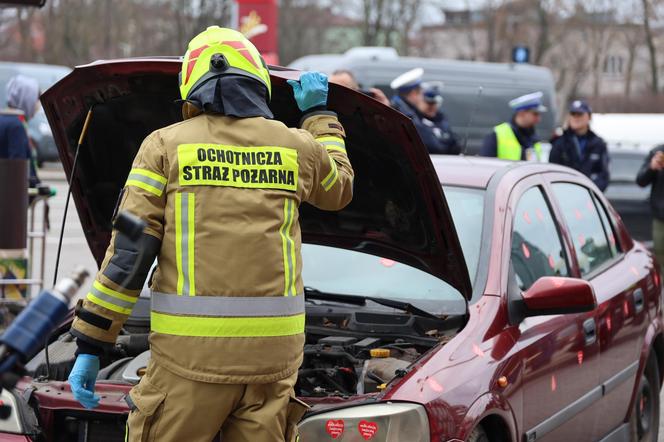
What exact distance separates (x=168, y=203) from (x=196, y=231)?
12 cm

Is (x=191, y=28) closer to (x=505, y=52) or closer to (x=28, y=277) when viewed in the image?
(x=505, y=52)

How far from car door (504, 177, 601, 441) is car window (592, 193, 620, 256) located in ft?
2.32

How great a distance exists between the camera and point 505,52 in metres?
52.3

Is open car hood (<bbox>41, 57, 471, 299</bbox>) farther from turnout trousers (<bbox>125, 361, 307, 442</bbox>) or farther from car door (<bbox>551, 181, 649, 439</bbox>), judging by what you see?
car door (<bbox>551, 181, 649, 439</bbox>)

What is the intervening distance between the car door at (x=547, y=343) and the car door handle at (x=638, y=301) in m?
0.54

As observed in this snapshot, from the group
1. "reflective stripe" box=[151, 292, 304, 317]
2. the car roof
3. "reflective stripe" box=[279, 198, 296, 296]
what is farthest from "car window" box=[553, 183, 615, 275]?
"reflective stripe" box=[151, 292, 304, 317]

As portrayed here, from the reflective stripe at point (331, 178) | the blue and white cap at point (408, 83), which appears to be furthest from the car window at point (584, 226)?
the blue and white cap at point (408, 83)

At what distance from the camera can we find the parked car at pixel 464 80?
66.9 feet

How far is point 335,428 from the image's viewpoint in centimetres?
357

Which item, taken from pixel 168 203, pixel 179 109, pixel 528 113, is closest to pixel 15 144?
pixel 528 113

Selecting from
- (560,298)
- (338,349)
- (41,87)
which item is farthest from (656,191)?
(41,87)

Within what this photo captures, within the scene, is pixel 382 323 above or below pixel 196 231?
below

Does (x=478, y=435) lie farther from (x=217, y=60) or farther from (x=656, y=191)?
(x=656, y=191)

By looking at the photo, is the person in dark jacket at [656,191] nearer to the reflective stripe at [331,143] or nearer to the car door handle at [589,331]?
the car door handle at [589,331]
